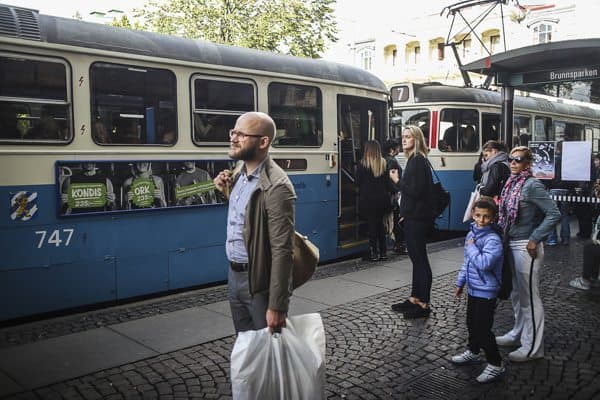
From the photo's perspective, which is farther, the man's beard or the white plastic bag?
the man's beard

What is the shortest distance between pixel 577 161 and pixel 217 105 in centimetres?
568

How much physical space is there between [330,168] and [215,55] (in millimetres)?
2552

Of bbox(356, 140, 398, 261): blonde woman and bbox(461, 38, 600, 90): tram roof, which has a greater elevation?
bbox(461, 38, 600, 90): tram roof

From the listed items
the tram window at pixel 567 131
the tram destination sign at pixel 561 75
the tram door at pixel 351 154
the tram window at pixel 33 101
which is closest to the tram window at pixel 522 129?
the tram window at pixel 567 131

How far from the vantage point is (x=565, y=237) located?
1112 cm

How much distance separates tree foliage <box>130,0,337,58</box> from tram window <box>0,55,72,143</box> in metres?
16.6

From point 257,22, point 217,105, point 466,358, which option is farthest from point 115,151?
point 257,22

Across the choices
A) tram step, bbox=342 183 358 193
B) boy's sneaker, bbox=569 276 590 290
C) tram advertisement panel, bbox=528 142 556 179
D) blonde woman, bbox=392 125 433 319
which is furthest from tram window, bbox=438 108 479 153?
blonde woman, bbox=392 125 433 319

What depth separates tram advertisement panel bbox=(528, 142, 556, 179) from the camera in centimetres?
1006

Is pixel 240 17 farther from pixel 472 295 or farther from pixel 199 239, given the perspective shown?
pixel 472 295

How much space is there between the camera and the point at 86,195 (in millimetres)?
5902

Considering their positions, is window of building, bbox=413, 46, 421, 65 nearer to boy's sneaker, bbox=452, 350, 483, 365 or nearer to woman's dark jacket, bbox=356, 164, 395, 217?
woman's dark jacket, bbox=356, 164, 395, 217

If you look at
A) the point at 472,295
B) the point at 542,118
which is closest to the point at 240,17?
the point at 542,118

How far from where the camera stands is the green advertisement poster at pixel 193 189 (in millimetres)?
6703
